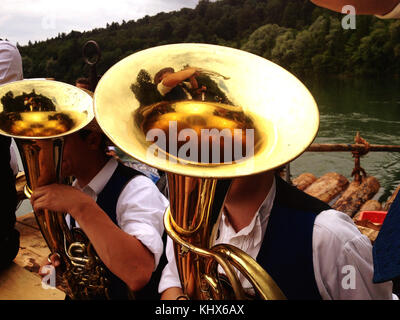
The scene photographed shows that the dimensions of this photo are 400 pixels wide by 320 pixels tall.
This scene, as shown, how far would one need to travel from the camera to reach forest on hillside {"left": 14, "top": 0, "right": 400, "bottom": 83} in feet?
87.8

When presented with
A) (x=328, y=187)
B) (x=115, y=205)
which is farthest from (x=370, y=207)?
(x=115, y=205)

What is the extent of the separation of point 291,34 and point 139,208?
33.0 meters

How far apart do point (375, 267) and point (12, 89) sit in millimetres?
1639

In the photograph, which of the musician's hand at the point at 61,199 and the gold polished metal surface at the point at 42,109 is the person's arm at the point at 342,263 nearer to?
the musician's hand at the point at 61,199

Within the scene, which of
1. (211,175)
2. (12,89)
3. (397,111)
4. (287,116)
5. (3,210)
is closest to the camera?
(211,175)

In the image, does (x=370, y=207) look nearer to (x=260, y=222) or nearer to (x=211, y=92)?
(x=260, y=222)

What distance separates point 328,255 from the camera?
1212mm

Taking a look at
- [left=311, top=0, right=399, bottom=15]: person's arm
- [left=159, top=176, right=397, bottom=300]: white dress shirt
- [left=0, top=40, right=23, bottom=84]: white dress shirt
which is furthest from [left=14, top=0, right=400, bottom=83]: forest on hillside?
[left=159, top=176, right=397, bottom=300]: white dress shirt

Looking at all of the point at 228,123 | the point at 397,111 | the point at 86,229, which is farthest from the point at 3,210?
the point at 397,111

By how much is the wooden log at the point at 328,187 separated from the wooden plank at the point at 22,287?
4.61 metres

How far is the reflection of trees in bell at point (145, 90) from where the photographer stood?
1.12 m

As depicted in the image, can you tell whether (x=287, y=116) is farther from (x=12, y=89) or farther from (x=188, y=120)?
(x=12, y=89)

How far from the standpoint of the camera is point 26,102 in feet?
5.28

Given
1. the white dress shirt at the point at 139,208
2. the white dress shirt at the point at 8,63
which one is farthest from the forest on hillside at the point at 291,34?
the white dress shirt at the point at 139,208
